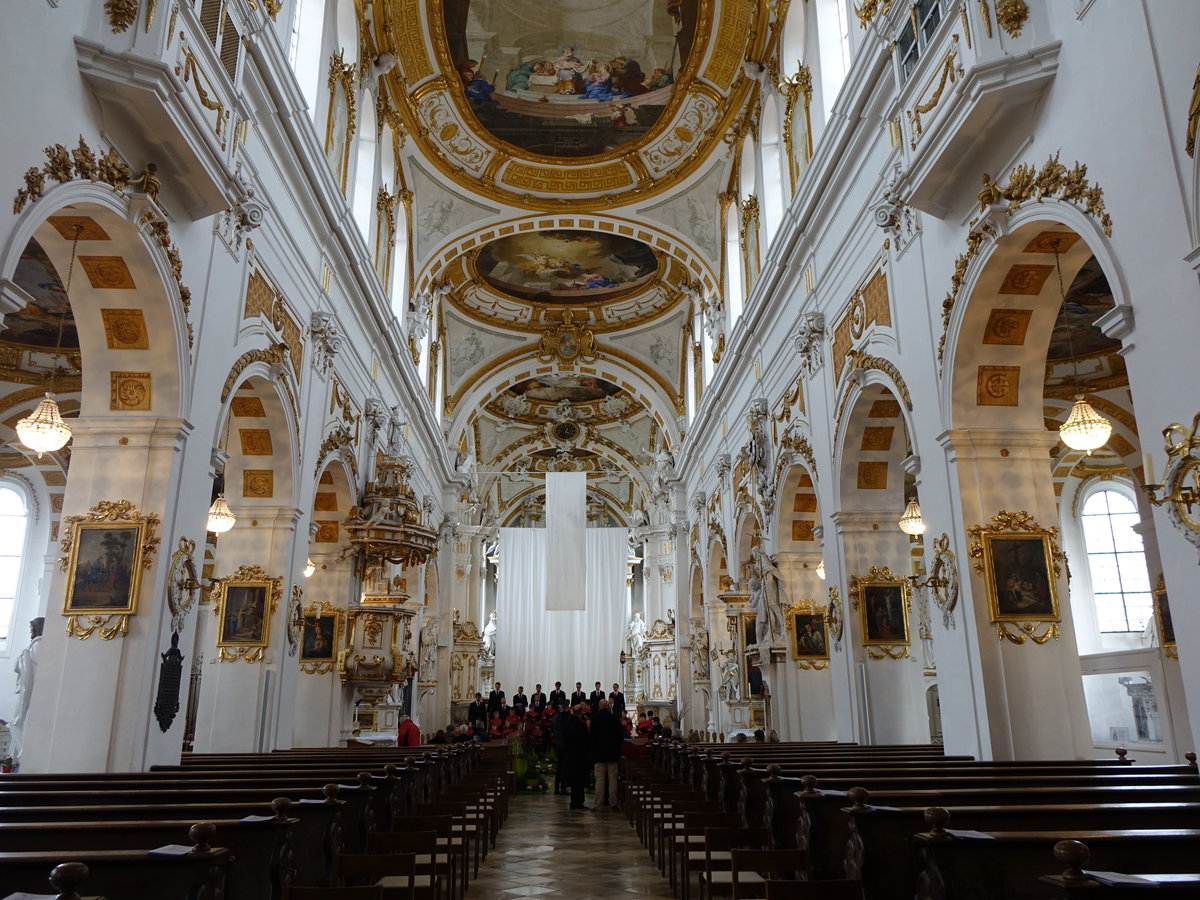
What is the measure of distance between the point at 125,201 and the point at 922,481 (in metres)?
6.96

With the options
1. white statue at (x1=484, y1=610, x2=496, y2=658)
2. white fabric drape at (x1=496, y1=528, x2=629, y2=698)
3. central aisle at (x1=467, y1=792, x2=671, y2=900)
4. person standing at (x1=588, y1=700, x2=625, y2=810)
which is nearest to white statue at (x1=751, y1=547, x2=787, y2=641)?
person standing at (x1=588, y1=700, x2=625, y2=810)

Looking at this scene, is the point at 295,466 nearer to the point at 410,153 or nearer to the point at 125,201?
the point at 125,201

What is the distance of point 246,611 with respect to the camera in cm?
1038

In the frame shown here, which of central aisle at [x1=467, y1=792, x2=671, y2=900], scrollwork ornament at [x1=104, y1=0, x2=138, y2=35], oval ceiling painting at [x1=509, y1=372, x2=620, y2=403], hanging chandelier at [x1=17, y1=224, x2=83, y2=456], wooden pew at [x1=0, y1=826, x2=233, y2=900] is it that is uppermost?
oval ceiling painting at [x1=509, y1=372, x2=620, y2=403]

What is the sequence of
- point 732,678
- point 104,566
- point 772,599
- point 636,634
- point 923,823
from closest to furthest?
point 923,823 → point 104,566 → point 772,599 → point 732,678 → point 636,634

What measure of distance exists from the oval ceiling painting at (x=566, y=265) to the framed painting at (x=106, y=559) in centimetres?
1525

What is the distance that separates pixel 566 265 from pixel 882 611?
47.3 ft

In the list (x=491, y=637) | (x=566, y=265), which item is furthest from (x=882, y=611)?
(x=491, y=637)

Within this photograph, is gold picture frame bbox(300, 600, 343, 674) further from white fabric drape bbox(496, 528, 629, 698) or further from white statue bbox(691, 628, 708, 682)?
white fabric drape bbox(496, 528, 629, 698)

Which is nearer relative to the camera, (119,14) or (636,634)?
(119,14)

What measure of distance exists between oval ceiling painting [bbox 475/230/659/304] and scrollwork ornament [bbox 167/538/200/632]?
14864 millimetres

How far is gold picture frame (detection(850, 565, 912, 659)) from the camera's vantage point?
10523 millimetres

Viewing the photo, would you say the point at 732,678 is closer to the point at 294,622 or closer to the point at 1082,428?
the point at 294,622

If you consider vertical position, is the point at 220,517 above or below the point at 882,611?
above
